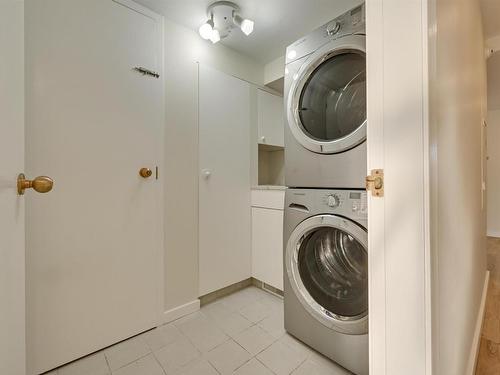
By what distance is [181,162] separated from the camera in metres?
1.56

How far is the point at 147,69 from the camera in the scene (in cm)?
139

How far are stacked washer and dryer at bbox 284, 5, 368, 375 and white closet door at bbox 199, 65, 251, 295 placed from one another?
2.02 feet

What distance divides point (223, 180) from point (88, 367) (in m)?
1.27

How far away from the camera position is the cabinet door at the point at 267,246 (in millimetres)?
1721

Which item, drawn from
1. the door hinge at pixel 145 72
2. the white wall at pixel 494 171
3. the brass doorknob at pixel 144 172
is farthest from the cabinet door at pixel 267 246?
the white wall at pixel 494 171

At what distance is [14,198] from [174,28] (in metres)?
1.42

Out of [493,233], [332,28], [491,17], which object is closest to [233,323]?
[332,28]

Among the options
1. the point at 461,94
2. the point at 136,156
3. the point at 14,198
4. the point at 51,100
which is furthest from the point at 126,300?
the point at 461,94

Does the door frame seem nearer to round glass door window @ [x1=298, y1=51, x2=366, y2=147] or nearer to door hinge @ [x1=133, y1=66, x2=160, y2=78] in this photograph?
round glass door window @ [x1=298, y1=51, x2=366, y2=147]

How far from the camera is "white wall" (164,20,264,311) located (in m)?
1.50

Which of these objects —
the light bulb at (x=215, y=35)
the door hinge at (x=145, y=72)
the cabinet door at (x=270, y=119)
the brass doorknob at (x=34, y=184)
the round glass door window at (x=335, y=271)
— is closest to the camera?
the brass doorknob at (x=34, y=184)

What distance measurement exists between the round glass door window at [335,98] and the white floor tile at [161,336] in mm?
1365

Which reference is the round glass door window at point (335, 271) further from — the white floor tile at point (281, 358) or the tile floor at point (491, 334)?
the tile floor at point (491, 334)

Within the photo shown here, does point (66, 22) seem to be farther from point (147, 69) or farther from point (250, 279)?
point (250, 279)
